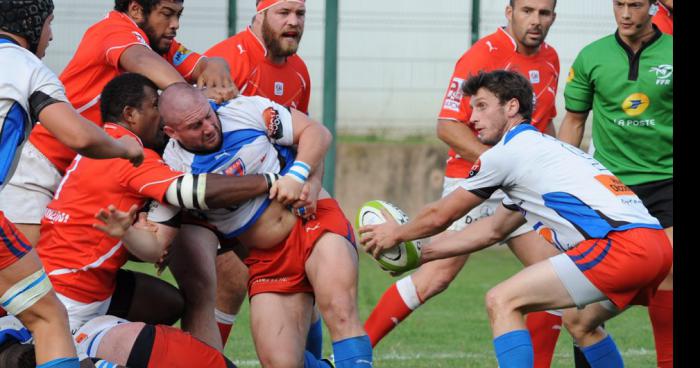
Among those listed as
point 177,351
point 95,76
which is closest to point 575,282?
point 177,351

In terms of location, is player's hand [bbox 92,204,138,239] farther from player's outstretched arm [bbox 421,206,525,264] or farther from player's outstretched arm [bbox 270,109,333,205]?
player's outstretched arm [bbox 421,206,525,264]

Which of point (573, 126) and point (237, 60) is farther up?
point (237, 60)

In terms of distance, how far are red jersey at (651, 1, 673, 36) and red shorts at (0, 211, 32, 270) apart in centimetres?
462

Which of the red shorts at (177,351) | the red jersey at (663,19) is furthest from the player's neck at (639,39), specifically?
the red shorts at (177,351)

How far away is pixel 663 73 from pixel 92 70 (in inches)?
135

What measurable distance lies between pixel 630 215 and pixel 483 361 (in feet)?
7.30

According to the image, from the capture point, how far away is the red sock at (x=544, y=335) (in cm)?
690

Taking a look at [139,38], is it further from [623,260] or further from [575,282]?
[623,260]

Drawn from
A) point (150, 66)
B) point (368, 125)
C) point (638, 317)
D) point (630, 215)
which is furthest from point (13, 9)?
point (368, 125)

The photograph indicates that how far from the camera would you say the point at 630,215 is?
5641mm

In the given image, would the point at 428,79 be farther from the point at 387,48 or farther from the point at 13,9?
the point at 13,9

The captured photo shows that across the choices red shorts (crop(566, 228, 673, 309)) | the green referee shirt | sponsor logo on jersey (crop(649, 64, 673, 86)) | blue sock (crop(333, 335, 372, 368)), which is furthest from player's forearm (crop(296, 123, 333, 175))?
sponsor logo on jersey (crop(649, 64, 673, 86))

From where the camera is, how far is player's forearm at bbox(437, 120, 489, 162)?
23.9 ft

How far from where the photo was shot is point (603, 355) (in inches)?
256
